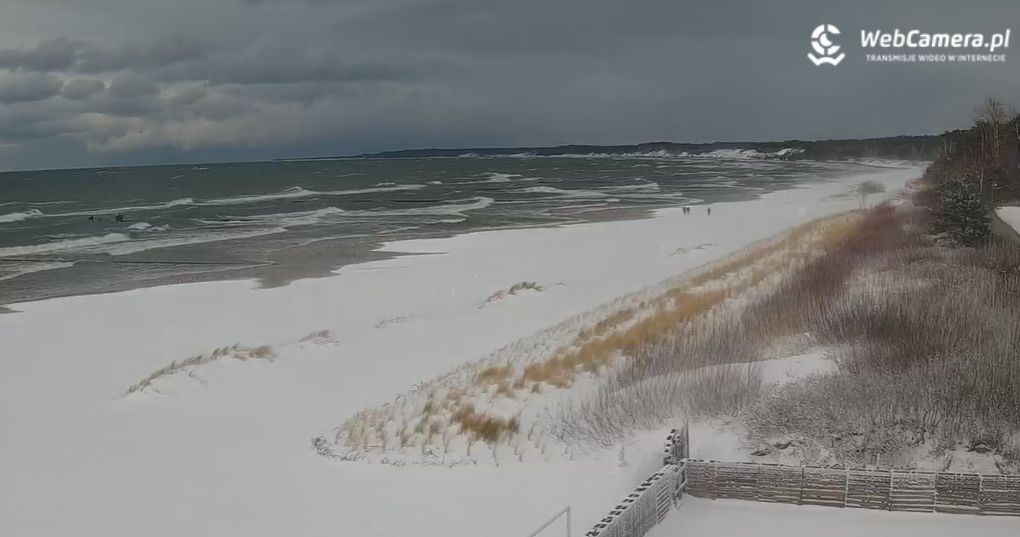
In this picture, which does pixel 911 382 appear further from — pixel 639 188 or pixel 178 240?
pixel 639 188

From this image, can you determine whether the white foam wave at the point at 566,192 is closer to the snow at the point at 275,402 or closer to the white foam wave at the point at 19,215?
the snow at the point at 275,402

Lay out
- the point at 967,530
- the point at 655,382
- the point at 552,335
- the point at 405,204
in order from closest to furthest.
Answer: the point at 967,530 → the point at 655,382 → the point at 552,335 → the point at 405,204

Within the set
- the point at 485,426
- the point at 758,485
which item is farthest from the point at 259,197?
the point at 758,485

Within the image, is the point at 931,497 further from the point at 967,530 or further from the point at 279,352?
the point at 279,352

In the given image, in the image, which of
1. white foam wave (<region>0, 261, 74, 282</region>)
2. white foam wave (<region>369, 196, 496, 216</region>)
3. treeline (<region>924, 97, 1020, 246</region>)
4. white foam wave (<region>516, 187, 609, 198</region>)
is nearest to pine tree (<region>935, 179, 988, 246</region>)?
treeline (<region>924, 97, 1020, 246</region>)

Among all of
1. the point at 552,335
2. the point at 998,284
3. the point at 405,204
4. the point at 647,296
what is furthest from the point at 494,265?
the point at 405,204

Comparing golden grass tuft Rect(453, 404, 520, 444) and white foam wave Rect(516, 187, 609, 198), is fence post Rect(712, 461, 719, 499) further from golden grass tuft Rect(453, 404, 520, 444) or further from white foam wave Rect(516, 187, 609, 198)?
white foam wave Rect(516, 187, 609, 198)
